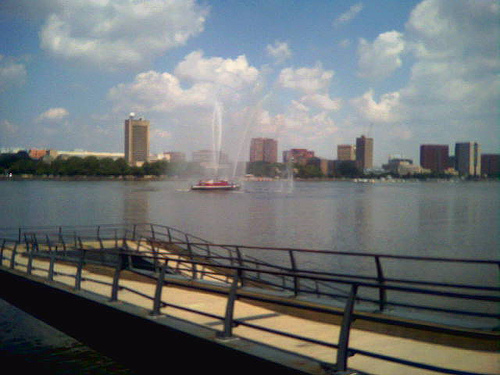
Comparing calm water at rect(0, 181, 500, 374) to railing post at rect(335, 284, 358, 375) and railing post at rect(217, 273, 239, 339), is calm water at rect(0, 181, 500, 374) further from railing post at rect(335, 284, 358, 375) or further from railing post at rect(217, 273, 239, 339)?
railing post at rect(335, 284, 358, 375)

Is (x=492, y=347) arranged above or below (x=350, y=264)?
above

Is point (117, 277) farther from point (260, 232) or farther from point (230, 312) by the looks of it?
point (260, 232)

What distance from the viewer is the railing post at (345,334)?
458cm

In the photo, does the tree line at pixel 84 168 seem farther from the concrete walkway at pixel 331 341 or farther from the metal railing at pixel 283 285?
the concrete walkway at pixel 331 341

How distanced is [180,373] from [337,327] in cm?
227

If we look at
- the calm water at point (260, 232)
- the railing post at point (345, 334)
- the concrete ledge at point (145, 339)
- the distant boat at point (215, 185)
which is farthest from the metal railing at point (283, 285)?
the distant boat at point (215, 185)

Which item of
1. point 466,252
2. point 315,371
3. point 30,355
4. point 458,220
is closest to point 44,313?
point 30,355

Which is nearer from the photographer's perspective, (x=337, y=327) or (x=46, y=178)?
(x=337, y=327)

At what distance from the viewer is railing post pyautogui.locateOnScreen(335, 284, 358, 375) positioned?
4582mm

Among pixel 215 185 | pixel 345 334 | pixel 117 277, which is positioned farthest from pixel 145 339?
pixel 215 185

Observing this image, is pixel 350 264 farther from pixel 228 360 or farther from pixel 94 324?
pixel 228 360

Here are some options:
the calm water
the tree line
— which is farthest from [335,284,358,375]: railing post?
the tree line

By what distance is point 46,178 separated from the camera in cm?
19750

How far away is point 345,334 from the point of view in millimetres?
4574
